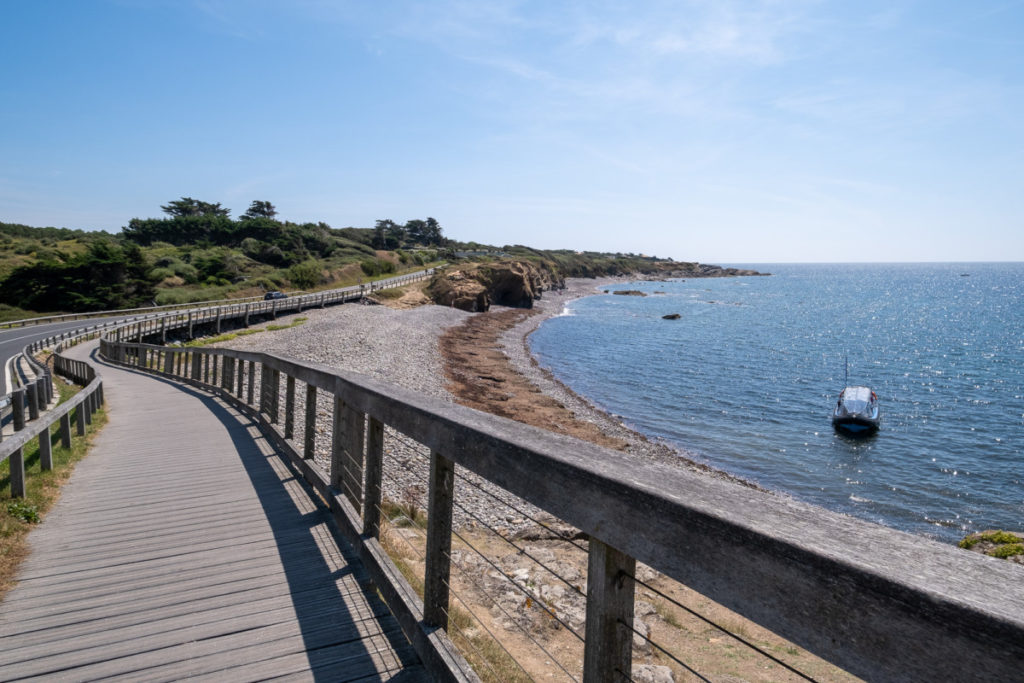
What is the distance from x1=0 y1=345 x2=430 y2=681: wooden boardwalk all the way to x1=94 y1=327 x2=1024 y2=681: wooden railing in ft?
2.74

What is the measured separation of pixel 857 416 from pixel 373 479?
25.0 meters

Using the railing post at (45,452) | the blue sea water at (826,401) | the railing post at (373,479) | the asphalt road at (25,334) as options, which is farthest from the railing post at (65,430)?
the blue sea water at (826,401)

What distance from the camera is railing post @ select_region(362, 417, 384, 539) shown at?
3.87 metres

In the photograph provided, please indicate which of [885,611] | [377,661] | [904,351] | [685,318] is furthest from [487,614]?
[685,318]

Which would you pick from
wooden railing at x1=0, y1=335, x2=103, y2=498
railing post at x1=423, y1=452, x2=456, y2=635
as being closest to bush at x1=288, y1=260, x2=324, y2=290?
wooden railing at x1=0, y1=335, x2=103, y2=498

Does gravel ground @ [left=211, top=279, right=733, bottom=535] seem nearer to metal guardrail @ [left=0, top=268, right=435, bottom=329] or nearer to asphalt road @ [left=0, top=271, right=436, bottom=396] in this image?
metal guardrail @ [left=0, top=268, right=435, bottom=329]

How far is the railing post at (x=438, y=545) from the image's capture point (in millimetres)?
2883

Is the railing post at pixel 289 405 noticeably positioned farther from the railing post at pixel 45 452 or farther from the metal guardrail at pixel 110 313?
the metal guardrail at pixel 110 313

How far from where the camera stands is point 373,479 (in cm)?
396

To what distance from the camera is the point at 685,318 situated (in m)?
70.2

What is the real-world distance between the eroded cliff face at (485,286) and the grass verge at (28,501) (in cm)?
5458

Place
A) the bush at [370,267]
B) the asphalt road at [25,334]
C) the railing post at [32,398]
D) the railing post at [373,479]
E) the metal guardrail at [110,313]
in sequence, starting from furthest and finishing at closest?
the bush at [370,267] < the metal guardrail at [110,313] < the asphalt road at [25,334] < the railing post at [32,398] < the railing post at [373,479]

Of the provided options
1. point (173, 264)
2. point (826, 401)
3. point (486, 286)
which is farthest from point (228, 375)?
point (486, 286)

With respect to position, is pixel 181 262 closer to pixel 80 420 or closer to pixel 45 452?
pixel 80 420
